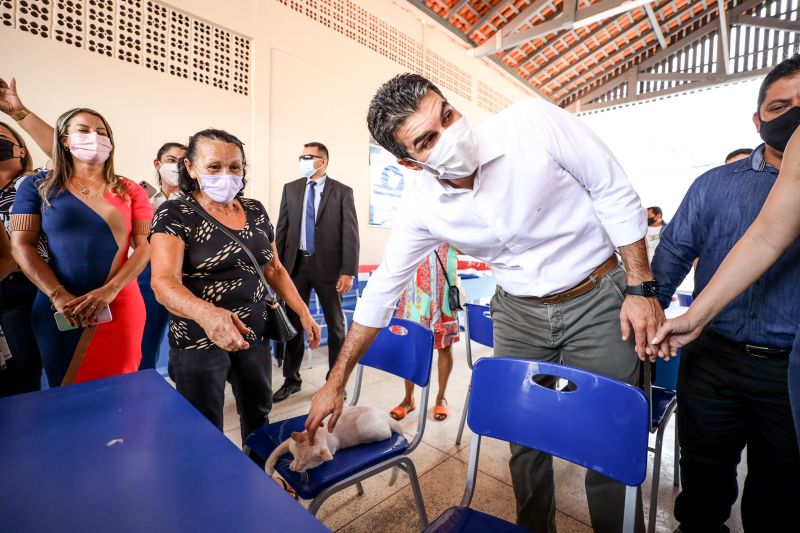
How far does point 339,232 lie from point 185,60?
6.59ft

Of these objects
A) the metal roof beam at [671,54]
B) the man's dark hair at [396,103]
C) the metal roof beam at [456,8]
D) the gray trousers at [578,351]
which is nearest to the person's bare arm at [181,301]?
the man's dark hair at [396,103]

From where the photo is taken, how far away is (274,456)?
112 centimetres

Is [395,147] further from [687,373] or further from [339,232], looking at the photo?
[339,232]

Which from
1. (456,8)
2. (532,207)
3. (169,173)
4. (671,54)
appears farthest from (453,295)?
(671,54)

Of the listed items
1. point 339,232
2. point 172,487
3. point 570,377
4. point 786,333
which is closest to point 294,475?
point 172,487

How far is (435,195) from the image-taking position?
1.15 m

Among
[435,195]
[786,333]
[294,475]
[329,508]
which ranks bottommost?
[329,508]

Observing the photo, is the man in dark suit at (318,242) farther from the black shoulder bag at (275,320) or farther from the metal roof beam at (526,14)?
the metal roof beam at (526,14)

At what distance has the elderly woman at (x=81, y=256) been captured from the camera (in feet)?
4.76

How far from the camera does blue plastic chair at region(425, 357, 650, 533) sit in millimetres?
786

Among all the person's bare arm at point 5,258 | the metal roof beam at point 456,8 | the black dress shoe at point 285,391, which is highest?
the metal roof beam at point 456,8

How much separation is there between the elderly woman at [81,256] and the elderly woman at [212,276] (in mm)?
419

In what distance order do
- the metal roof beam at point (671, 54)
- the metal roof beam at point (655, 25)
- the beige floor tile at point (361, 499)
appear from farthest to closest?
the metal roof beam at point (671, 54)
the metal roof beam at point (655, 25)
the beige floor tile at point (361, 499)

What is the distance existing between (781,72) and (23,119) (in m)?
3.39
